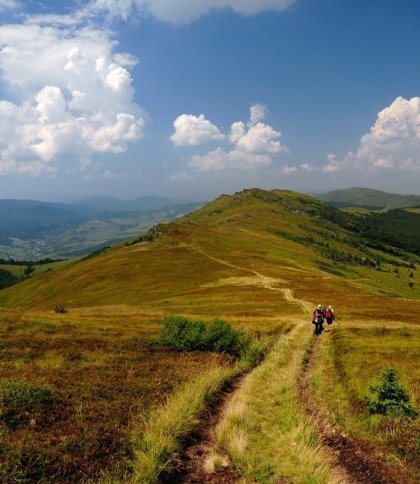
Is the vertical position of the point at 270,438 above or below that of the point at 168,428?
below

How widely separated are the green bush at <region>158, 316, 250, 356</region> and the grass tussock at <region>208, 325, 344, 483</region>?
8036 millimetres

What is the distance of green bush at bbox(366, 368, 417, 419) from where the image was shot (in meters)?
19.1

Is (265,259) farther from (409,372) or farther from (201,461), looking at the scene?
(201,461)

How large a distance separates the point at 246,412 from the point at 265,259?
10585cm

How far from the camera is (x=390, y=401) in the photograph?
19.5 m

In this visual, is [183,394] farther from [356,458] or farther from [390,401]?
[390,401]

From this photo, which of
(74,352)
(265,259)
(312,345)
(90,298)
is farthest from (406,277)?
(74,352)

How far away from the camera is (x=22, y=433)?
12.8 m

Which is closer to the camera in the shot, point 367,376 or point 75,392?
point 75,392

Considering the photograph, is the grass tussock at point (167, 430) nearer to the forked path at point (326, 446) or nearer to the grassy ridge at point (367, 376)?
the forked path at point (326, 446)

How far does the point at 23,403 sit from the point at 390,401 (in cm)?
1591

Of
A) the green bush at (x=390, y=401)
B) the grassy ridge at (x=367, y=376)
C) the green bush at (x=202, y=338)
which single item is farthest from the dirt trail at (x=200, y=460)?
the green bush at (x=202, y=338)

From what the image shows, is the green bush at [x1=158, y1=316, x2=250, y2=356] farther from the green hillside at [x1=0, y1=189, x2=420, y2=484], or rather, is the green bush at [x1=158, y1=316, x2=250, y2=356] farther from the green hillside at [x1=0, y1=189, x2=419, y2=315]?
the green hillside at [x1=0, y1=189, x2=419, y2=315]

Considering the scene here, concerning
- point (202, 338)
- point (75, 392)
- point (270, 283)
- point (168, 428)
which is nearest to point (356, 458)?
point (168, 428)
